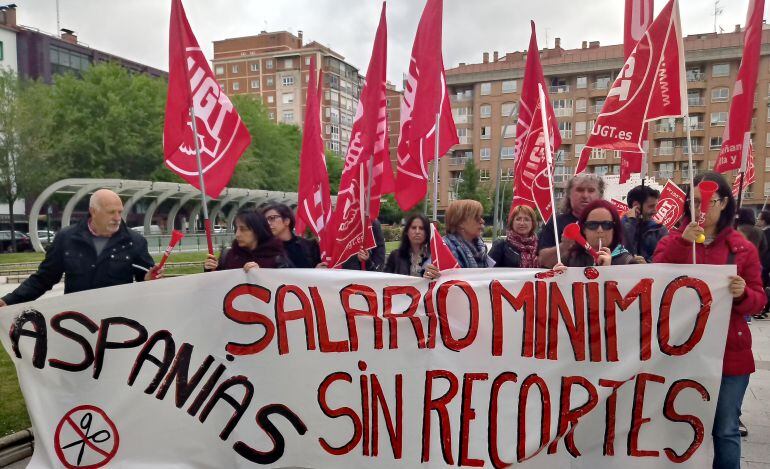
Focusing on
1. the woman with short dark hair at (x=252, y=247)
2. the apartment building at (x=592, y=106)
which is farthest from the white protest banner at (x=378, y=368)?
the apartment building at (x=592, y=106)

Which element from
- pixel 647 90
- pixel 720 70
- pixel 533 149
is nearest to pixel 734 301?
pixel 647 90

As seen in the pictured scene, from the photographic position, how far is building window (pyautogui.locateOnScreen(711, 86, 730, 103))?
56531mm

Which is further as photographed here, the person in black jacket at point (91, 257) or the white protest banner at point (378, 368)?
the person in black jacket at point (91, 257)

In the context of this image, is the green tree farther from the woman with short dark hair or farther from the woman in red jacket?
the woman in red jacket

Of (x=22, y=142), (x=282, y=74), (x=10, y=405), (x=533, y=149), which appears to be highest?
(x=282, y=74)

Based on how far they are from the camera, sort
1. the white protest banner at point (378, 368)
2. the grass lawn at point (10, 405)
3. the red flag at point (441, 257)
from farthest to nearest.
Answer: the grass lawn at point (10, 405) < the red flag at point (441, 257) < the white protest banner at point (378, 368)

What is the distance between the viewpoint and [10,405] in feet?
15.8

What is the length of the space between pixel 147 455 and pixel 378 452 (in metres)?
1.36

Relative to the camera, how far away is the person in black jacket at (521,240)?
4.74m

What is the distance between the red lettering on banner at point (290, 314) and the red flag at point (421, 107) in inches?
64.9

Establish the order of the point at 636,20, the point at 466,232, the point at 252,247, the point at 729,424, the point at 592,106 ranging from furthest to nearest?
1. the point at 592,106
2. the point at 636,20
3. the point at 466,232
4. the point at 252,247
5. the point at 729,424

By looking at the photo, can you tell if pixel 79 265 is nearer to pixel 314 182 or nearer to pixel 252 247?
pixel 252 247

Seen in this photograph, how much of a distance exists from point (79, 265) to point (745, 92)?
188 inches

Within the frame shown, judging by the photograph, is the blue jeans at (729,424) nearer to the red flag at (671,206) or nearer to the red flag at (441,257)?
the red flag at (671,206)
